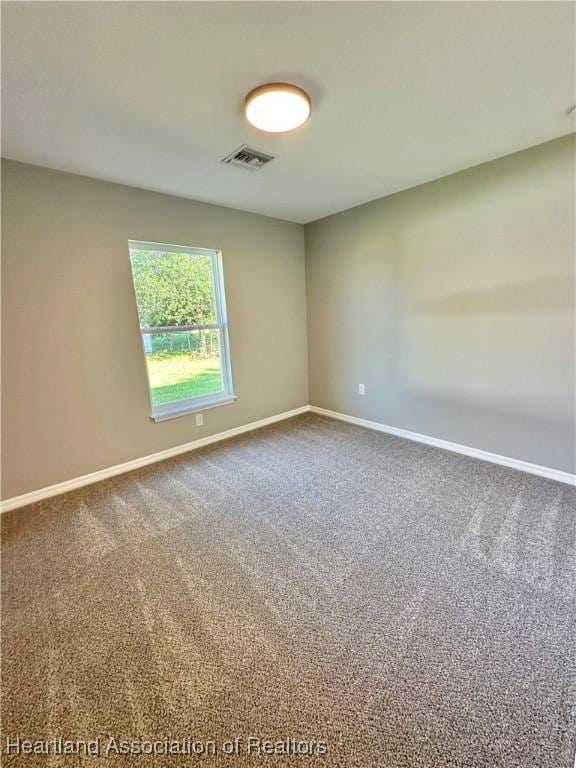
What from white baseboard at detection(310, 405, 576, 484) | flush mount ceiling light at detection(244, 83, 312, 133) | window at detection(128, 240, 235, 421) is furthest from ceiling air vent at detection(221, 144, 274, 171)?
white baseboard at detection(310, 405, 576, 484)

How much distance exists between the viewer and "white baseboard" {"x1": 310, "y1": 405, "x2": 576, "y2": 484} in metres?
2.52

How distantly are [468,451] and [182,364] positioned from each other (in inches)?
115

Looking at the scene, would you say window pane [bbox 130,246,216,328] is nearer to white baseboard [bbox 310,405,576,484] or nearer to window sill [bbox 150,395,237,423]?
window sill [bbox 150,395,237,423]

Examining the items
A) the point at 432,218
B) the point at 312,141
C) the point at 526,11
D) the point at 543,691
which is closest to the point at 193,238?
the point at 312,141

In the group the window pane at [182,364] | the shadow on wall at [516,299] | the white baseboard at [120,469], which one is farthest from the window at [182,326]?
the shadow on wall at [516,299]

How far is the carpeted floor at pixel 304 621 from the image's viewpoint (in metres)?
1.08

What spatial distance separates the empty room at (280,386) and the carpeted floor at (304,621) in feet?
0.04

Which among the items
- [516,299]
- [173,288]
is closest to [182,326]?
[173,288]

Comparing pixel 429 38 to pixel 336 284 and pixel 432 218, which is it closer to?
pixel 432 218

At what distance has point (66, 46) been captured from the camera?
1333 mm

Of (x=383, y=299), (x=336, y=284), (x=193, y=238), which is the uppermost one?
(x=193, y=238)

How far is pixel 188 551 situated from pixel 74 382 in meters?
1.67

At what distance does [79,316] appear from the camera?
258 cm

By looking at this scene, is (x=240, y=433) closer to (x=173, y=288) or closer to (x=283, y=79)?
(x=173, y=288)
